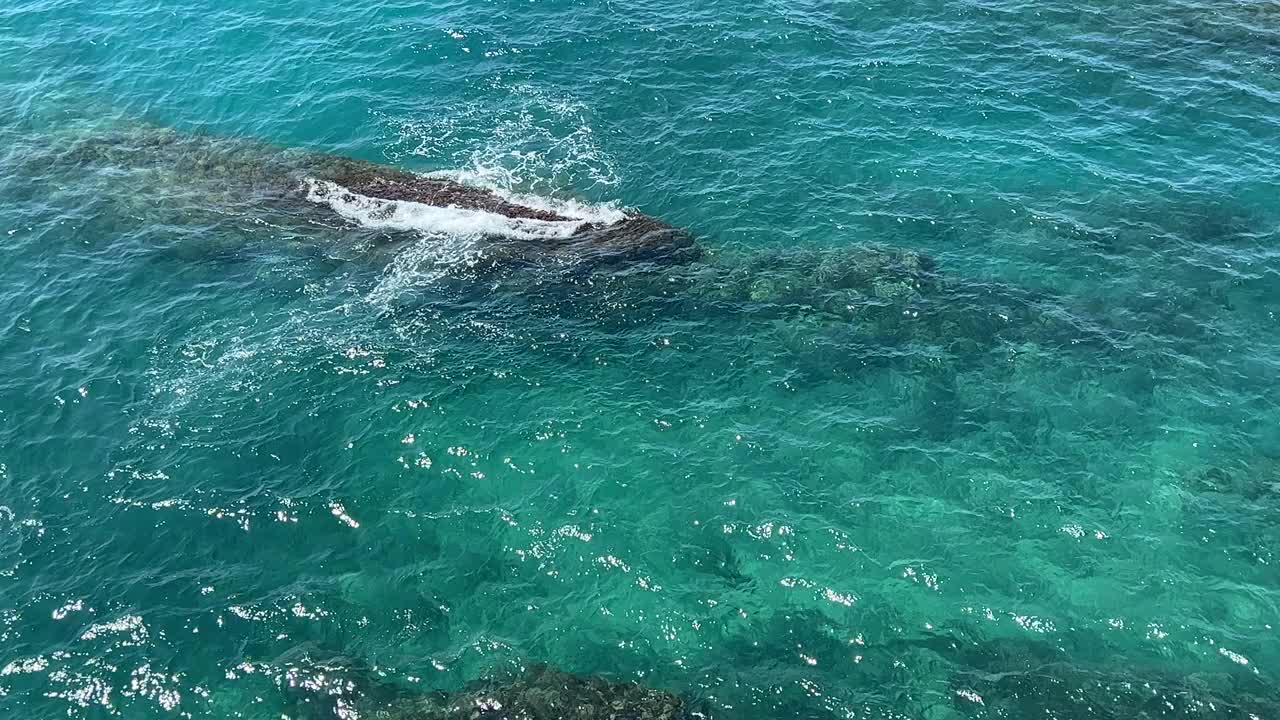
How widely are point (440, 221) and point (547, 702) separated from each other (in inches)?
1166

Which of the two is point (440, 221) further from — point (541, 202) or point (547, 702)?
point (547, 702)

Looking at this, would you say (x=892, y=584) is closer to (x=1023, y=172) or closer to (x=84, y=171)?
(x=1023, y=172)

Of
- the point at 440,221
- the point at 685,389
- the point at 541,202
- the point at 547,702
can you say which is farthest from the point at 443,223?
the point at 547,702

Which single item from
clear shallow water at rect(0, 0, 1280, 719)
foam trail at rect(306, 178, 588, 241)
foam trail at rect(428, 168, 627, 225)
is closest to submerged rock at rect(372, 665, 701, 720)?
clear shallow water at rect(0, 0, 1280, 719)

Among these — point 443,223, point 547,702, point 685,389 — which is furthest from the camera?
point 443,223

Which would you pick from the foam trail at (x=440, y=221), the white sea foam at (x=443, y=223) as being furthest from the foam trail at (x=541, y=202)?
the foam trail at (x=440, y=221)

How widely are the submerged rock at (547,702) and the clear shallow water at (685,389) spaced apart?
2.53ft

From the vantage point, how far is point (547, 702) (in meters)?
28.3

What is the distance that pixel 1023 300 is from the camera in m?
41.9

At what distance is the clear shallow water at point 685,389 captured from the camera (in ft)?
98.3

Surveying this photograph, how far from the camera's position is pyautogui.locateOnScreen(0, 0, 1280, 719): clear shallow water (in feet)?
98.3

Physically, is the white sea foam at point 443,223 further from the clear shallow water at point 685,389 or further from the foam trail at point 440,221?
the clear shallow water at point 685,389

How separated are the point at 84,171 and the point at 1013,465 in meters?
59.2

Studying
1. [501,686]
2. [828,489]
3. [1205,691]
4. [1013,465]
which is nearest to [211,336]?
[501,686]
